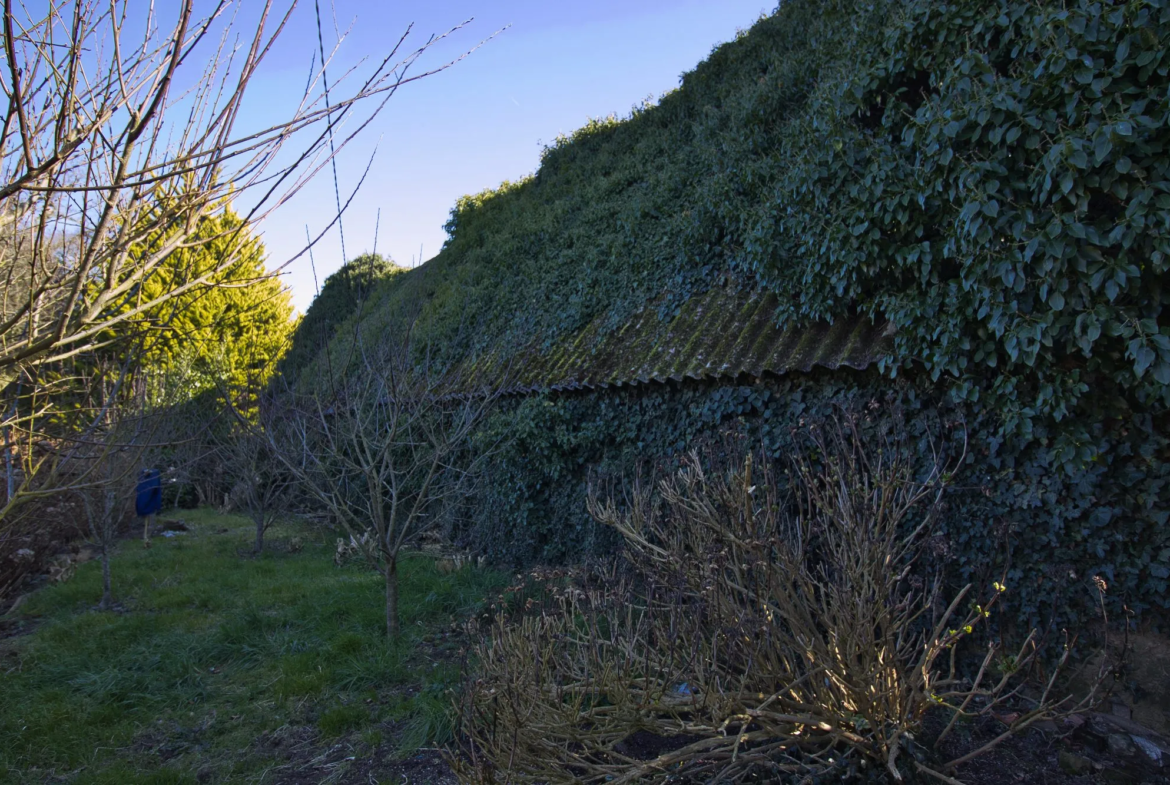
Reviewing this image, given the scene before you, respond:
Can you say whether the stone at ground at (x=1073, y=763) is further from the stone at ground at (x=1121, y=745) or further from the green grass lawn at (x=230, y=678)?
the green grass lawn at (x=230, y=678)

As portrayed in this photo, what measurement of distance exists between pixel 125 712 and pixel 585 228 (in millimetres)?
8670

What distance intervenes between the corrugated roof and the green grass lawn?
2749mm

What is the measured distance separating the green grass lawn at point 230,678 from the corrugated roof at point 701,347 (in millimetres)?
2749

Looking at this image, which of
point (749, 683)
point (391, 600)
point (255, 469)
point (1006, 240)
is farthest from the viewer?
point (255, 469)

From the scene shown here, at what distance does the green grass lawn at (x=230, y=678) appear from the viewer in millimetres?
4465

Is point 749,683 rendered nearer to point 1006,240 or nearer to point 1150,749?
point 1150,749

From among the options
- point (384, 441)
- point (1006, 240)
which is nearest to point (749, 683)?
point (1006, 240)

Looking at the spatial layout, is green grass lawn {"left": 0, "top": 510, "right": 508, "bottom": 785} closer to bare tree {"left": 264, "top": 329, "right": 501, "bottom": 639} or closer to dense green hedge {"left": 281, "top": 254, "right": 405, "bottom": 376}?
bare tree {"left": 264, "top": 329, "right": 501, "bottom": 639}

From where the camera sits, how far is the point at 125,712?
17.0 feet

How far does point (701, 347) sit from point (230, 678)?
5.21 m

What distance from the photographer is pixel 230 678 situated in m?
5.76

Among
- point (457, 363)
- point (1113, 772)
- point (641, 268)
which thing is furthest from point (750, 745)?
point (457, 363)

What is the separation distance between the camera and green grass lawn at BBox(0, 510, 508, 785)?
446cm

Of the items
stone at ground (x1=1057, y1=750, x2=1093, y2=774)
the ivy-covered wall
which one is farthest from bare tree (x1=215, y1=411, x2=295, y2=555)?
stone at ground (x1=1057, y1=750, x2=1093, y2=774)
